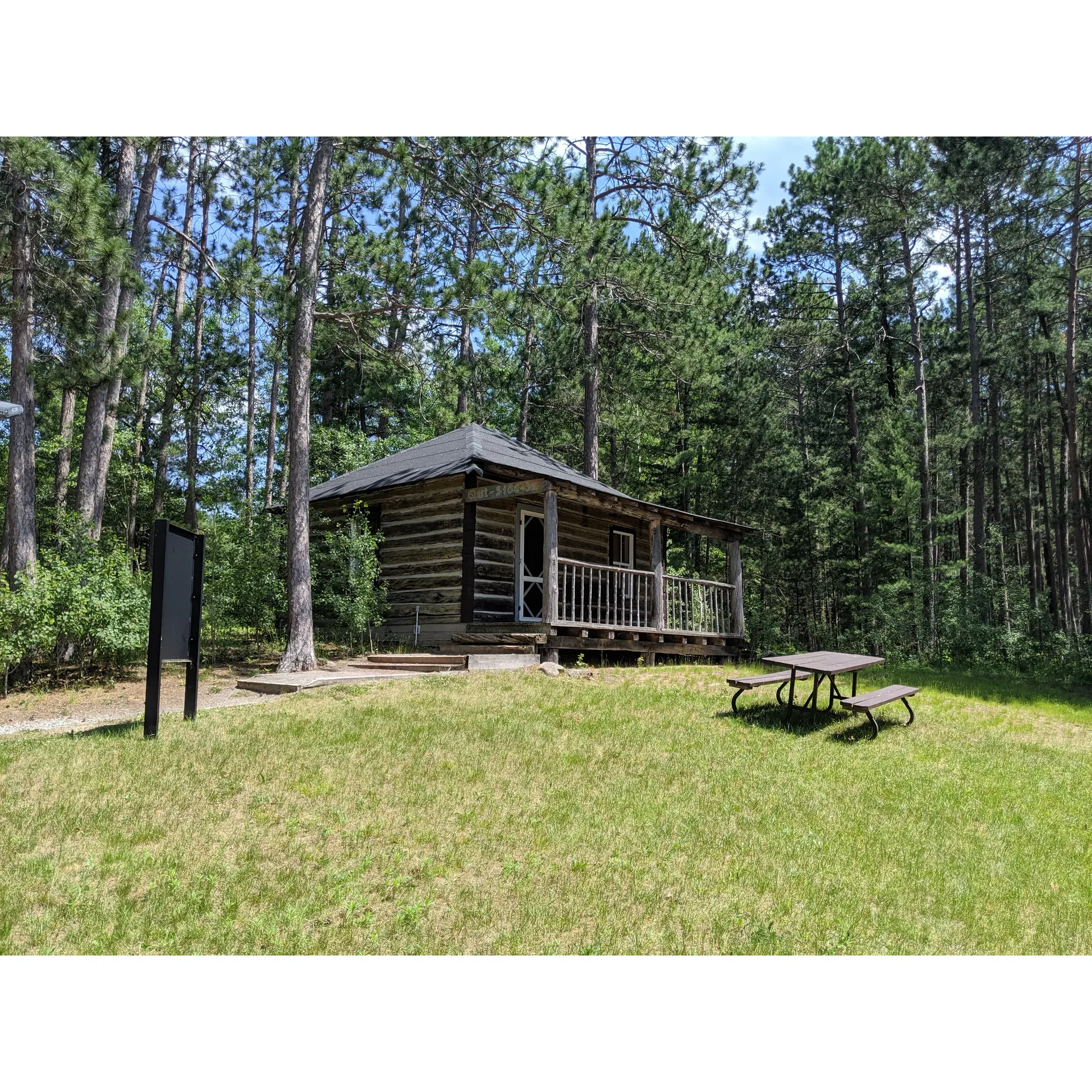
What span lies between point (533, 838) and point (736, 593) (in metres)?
12.5

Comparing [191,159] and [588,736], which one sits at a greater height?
[191,159]

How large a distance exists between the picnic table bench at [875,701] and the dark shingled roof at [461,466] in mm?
5771

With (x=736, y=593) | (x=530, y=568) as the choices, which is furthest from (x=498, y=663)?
(x=736, y=593)

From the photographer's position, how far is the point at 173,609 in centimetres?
715

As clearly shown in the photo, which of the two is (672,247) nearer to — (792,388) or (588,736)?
(792,388)

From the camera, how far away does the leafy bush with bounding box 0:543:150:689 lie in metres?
9.23

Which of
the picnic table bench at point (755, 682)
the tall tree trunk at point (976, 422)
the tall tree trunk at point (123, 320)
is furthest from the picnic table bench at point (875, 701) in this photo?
the tall tree trunk at point (976, 422)

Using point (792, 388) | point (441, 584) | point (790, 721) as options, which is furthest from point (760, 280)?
point (790, 721)

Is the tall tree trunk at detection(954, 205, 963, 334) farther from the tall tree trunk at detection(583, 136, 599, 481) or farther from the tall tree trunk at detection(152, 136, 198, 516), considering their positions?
the tall tree trunk at detection(152, 136, 198, 516)

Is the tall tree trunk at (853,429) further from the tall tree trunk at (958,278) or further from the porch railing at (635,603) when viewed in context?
the porch railing at (635,603)

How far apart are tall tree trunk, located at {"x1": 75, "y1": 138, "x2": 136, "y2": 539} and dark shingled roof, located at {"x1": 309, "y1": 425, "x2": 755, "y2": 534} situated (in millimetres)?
4285

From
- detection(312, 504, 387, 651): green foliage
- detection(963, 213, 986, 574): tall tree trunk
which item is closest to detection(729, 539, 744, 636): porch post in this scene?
detection(963, 213, 986, 574): tall tree trunk

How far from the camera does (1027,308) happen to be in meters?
21.9

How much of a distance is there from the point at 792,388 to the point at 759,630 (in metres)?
9.24
